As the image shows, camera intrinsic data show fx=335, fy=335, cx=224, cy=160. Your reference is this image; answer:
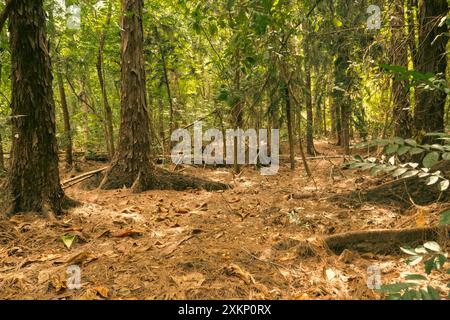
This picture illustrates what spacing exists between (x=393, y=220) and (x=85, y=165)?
1083 cm

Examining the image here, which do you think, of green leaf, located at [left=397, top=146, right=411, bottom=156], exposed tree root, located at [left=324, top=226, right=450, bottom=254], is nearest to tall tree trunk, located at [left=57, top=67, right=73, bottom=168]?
exposed tree root, located at [left=324, top=226, right=450, bottom=254]

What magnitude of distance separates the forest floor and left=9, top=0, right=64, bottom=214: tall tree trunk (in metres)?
0.41

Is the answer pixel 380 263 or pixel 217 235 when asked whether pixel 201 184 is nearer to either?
pixel 217 235

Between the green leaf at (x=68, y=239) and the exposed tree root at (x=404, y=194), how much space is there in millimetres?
3853

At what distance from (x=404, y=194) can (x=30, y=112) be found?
5254 millimetres

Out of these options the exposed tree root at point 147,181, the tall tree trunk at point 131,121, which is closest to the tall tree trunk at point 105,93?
the tall tree trunk at point 131,121

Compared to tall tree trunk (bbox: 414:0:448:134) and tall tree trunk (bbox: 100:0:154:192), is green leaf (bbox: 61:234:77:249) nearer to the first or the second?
tall tree trunk (bbox: 100:0:154:192)

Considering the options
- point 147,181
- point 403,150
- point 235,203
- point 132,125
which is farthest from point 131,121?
point 403,150

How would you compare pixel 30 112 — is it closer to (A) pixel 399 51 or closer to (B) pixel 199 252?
(B) pixel 199 252

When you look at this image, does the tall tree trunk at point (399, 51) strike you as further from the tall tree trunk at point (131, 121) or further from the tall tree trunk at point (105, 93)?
the tall tree trunk at point (105, 93)

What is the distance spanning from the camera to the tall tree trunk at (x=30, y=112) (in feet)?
14.3

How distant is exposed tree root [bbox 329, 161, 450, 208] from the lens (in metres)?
4.41

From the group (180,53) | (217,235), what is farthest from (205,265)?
(180,53)

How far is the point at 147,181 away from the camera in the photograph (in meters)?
7.07
